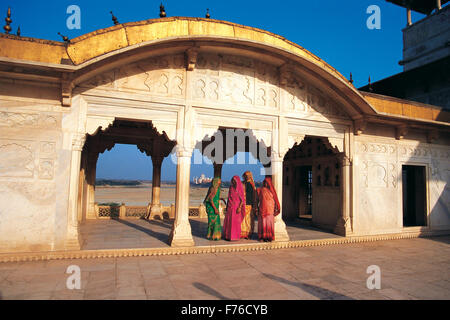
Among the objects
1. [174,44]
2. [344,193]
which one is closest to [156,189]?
[174,44]

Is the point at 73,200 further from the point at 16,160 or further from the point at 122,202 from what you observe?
the point at 122,202

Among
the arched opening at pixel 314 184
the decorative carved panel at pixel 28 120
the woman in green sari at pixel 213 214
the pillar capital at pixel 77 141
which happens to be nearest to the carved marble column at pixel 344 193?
the arched opening at pixel 314 184

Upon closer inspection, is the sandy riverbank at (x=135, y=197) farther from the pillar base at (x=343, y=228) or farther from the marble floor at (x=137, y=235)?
the pillar base at (x=343, y=228)

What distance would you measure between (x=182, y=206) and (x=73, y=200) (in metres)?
2.17

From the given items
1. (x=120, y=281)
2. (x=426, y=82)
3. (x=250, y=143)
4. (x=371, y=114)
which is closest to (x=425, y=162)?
(x=371, y=114)

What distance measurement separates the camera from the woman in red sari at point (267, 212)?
669 centimetres

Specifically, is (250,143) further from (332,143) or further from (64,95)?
(64,95)

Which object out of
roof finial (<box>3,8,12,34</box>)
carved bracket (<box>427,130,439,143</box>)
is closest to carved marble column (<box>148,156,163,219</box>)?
roof finial (<box>3,8,12,34</box>)

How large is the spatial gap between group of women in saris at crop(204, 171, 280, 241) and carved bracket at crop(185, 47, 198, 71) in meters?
2.67

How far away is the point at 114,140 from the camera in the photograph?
10.2m

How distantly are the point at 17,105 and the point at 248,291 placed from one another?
17.4 feet

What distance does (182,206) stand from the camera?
20.4 feet

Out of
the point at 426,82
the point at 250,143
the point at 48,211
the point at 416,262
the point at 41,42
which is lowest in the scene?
the point at 416,262

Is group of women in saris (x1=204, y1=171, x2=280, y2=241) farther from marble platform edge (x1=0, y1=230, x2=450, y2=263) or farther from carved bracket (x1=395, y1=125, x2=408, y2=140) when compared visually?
carved bracket (x1=395, y1=125, x2=408, y2=140)
